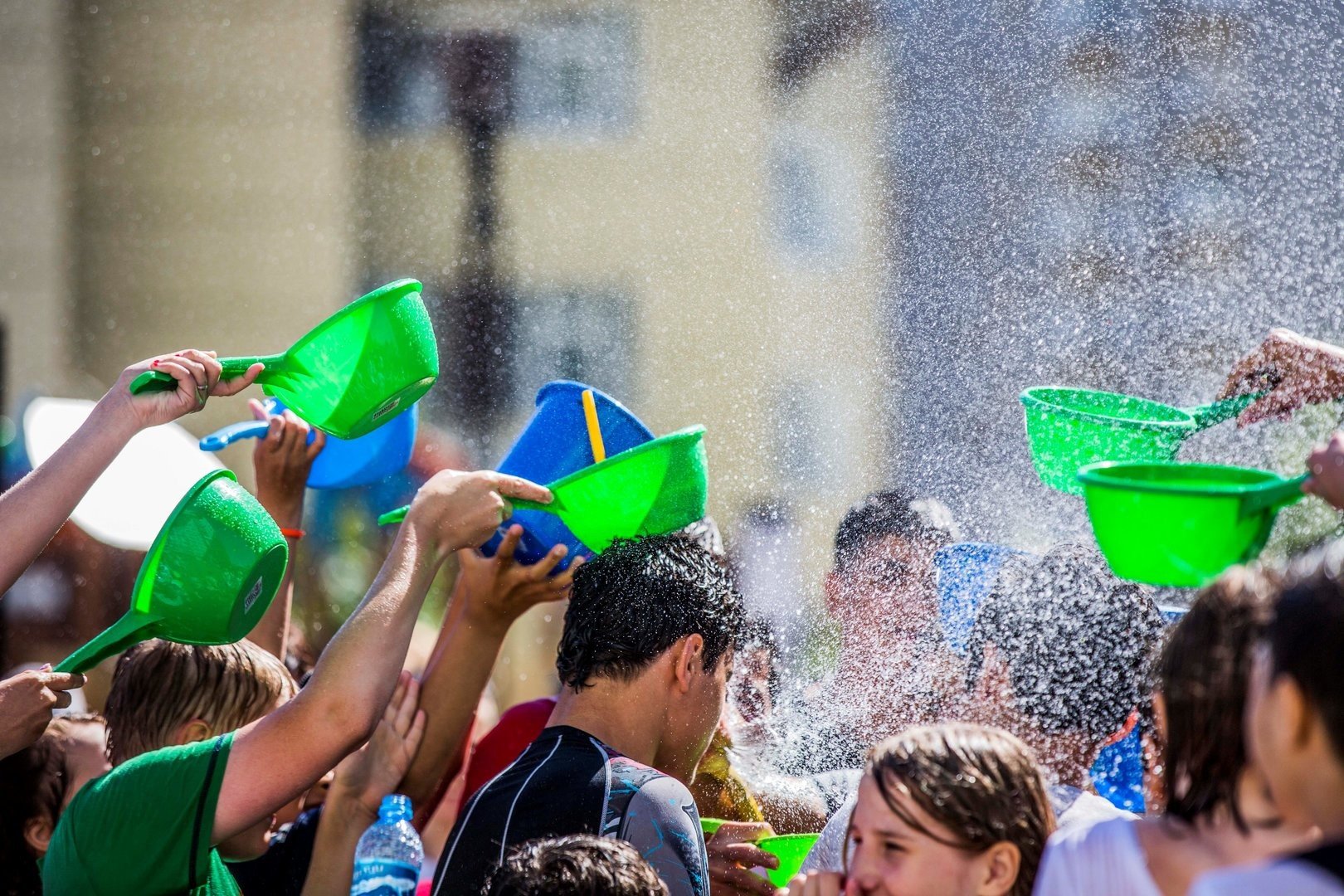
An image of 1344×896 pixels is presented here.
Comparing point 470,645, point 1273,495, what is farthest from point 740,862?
point 1273,495

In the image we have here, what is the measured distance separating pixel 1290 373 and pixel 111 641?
5.77 ft

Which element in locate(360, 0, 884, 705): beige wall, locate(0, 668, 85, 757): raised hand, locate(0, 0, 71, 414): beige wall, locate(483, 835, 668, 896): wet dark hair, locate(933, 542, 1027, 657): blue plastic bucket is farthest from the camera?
locate(0, 0, 71, 414): beige wall

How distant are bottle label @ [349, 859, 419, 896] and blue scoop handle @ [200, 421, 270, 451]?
724mm

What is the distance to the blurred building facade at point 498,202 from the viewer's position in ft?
15.6

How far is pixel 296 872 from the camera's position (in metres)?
2.06

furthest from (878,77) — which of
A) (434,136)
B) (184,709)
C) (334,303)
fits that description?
(184,709)

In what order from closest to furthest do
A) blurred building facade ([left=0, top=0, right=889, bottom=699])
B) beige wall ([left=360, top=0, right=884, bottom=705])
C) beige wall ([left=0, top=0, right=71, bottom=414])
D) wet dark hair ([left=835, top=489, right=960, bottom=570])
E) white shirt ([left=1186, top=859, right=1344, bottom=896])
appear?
white shirt ([left=1186, top=859, right=1344, bottom=896]), wet dark hair ([left=835, top=489, right=960, bottom=570]), beige wall ([left=360, top=0, right=884, bottom=705]), blurred building facade ([left=0, top=0, right=889, bottom=699]), beige wall ([left=0, top=0, right=71, bottom=414])

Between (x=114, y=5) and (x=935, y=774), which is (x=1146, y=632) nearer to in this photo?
(x=935, y=774)

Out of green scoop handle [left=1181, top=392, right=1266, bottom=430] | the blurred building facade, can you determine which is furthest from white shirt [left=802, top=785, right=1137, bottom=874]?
the blurred building facade

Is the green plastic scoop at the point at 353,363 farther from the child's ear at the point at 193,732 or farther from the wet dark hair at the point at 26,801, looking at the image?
the wet dark hair at the point at 26,801

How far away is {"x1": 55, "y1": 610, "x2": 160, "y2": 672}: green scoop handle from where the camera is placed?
172cm

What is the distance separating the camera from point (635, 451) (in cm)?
184

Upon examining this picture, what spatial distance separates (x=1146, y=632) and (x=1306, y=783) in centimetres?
115

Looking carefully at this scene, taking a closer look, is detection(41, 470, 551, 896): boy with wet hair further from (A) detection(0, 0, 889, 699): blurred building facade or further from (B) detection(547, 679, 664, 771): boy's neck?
(A) detection(0, 0, 889, 699): blurred building facade
